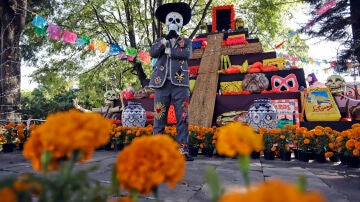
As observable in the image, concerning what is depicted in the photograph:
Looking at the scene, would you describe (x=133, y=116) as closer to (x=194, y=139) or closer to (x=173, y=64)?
(x=194, y=139)

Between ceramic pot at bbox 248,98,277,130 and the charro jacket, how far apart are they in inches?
62.6

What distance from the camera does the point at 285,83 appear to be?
6.06 meters

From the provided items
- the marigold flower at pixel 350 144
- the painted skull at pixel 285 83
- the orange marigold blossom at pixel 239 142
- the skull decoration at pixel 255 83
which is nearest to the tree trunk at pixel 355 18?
the painted skull at pixel 285 83

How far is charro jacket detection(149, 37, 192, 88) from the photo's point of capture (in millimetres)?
3557

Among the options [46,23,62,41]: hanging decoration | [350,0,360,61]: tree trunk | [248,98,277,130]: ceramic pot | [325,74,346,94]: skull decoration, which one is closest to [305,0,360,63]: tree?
[350,0,360,61]: tree trunk

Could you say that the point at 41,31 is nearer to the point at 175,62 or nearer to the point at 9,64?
the point at 9,64

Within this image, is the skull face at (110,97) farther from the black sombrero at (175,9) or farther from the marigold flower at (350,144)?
the marigold flower at (350,144)

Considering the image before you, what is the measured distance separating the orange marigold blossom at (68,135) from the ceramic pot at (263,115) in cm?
423

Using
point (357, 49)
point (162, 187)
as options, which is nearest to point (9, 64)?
point (162, 187)

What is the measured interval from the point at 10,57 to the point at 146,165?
7.26 metres

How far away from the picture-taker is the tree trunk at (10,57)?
6.27 metres

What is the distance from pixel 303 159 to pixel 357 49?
4075 millimetres

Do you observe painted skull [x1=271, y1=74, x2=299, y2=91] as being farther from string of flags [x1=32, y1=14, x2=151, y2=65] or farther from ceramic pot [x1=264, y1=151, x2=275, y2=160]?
string of flags [x1=32, y1=14, x2=151, y2=65]

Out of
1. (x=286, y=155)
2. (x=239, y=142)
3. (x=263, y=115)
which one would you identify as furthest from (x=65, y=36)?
(x=239, y=142)
